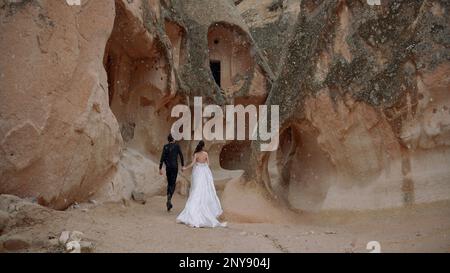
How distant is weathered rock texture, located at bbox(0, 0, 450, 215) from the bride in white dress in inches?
27.8

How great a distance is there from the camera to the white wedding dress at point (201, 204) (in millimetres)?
6203

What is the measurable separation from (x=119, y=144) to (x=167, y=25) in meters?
4.25

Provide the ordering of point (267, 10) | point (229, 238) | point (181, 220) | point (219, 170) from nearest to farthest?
point (229, 238) < point (181, 220) < point (219, 170) < point (267, 10)

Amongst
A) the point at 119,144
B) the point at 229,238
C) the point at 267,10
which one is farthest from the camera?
the point at 267,10

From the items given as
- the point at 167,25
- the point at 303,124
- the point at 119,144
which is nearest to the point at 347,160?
the point at 303,124

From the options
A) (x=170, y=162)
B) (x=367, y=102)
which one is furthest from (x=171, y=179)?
(x=367, y=102)

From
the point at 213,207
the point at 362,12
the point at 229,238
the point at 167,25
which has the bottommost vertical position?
the point at 229,238

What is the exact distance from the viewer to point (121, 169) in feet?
26.4

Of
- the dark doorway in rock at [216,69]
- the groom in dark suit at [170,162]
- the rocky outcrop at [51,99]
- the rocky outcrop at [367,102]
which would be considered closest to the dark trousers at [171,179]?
the groom in dark suit at [170,162]

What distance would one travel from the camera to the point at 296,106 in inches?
297

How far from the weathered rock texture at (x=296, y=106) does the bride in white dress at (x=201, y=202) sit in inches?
27.8

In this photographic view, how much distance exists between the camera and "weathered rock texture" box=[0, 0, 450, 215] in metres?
5.73

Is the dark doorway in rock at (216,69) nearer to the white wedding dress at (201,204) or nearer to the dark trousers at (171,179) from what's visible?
the dark trousers at (171,179)

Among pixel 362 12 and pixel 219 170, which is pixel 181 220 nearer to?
pixel 362 12
